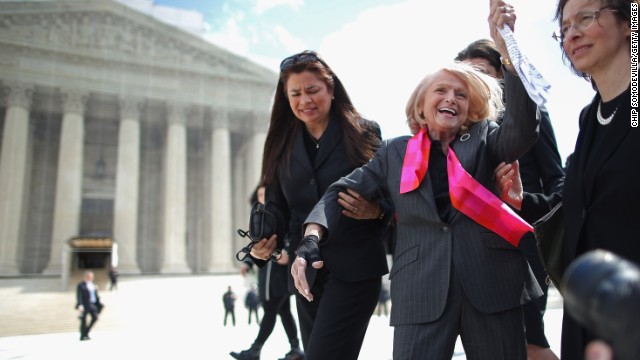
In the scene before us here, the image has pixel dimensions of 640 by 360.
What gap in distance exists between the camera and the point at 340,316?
9.71 ft

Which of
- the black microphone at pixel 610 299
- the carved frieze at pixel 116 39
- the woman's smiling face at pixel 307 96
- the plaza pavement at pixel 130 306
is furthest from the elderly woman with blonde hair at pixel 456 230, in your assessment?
the carved frieze at pixel 116 39

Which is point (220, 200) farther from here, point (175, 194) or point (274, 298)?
point (274, 298)

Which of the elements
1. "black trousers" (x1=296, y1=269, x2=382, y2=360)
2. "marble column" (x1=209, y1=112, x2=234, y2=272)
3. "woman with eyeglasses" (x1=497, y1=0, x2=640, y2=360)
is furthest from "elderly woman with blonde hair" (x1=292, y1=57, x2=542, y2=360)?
"marble column" (x1=209, y1=112, x2=234, y2=272)

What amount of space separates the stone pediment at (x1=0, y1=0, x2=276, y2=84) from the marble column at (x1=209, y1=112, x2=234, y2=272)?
12.4 ft

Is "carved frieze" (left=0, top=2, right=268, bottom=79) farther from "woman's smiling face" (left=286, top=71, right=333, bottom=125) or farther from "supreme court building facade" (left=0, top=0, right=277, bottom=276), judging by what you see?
"woman's smiling face" (left=286, top=71, right=333, bottom=125)

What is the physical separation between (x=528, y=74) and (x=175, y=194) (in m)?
34.0

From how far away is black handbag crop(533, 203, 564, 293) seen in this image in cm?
227

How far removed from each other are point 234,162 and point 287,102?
1489 inches

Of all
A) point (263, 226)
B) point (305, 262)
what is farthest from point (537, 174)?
point (305, 262)

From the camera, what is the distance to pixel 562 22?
7.55ft

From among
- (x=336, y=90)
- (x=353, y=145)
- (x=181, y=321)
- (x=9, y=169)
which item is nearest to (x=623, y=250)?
(x=353, y=145)

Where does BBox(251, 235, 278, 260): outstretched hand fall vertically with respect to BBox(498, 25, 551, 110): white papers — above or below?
below

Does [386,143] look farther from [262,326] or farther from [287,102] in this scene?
[262,326]

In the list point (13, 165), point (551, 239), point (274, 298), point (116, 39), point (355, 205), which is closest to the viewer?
point (551, 239)
